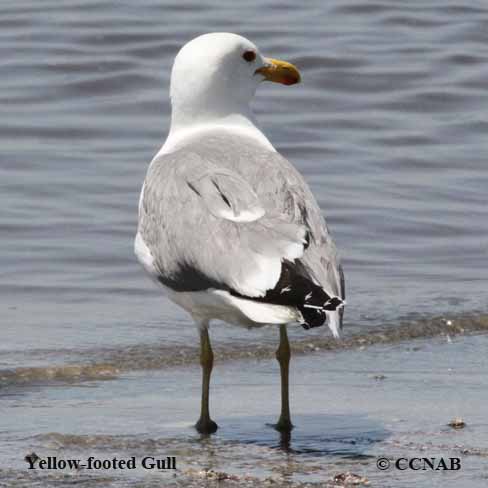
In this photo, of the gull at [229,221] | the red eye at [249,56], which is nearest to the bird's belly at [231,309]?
the gull at [229,221]

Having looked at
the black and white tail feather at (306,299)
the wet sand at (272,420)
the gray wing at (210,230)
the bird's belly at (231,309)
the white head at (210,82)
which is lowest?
the wet sand at (272,420)

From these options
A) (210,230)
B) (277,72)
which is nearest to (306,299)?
(210,230)

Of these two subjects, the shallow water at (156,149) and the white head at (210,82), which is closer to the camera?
the white head at (210,82)

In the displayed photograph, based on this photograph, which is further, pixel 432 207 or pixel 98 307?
pixel 432 207

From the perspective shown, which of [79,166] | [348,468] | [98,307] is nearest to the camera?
[348,468]

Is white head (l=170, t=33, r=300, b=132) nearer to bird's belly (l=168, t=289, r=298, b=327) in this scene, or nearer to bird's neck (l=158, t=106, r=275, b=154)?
bird's neck (l=158, t=106, r=275, b=154)

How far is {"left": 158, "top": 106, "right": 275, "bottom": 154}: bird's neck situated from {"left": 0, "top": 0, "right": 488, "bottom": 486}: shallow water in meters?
0.92

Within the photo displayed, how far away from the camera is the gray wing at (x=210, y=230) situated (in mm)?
4562

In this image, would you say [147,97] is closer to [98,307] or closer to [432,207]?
[432,207]

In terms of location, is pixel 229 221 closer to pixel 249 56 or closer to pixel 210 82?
pixel 210 82

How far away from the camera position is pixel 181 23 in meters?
14.8

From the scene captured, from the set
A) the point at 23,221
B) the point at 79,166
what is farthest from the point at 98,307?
the point at 79,166

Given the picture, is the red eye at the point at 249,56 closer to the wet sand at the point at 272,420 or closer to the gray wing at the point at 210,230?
the gray wing at the point at 210,230

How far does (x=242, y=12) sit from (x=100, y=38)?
60.2 inches
